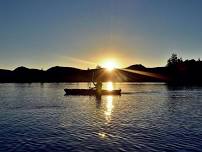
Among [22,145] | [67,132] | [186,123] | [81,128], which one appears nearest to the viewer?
[22,145]

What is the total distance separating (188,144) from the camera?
1342 inches

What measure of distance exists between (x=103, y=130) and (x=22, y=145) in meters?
13.5

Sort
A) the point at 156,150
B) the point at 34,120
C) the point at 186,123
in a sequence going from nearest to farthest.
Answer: the point at 156,150
the point at 186,123
the point at 34,120

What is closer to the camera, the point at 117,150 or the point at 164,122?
the point at 117,150

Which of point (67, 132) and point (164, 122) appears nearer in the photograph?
point (67, 132)

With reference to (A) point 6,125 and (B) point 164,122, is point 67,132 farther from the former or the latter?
(B) point 164,122

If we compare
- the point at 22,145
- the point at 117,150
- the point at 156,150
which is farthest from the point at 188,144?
the point at 22,145

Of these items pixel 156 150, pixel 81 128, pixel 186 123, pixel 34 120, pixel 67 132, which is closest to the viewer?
pixel 156 150

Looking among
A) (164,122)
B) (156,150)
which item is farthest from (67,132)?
(164,122)

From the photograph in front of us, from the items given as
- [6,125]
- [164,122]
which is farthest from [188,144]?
[6,125]

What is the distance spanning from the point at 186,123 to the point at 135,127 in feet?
31.3

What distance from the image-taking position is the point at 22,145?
3403 cm

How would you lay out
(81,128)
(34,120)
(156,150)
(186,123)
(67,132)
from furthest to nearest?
1. (34,120)
2. (186,123)
3. (81,128)
4. (67,132)
5. (156,150)

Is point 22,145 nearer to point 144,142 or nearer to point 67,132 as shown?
point 67,132
